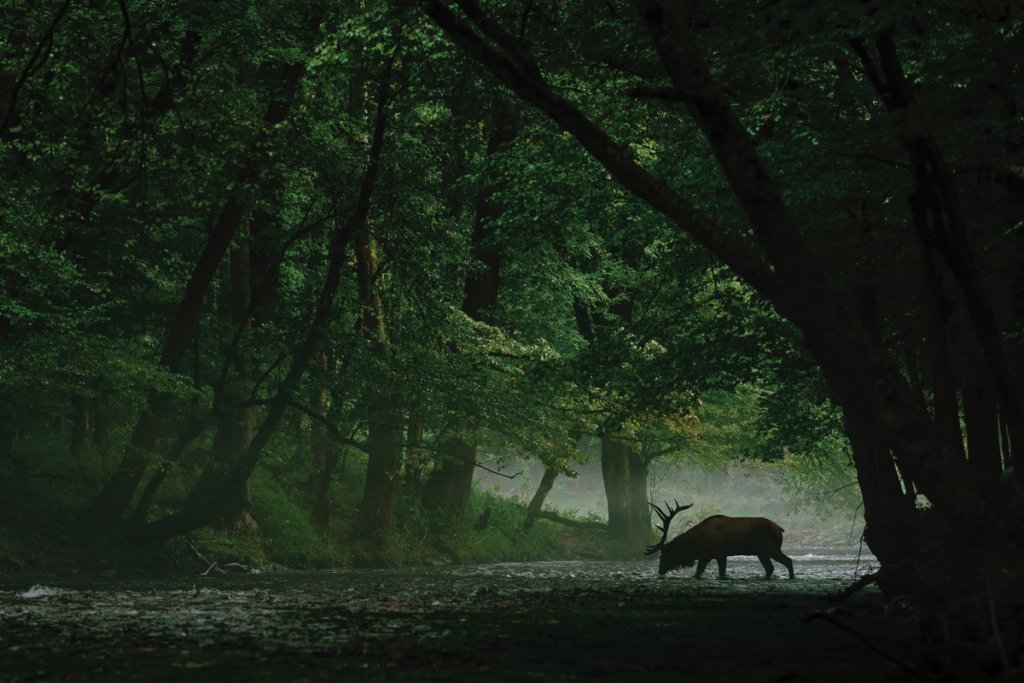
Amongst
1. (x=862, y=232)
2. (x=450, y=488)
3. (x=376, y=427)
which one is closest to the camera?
(x=862, y=232)

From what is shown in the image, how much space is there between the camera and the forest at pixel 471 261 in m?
9.41

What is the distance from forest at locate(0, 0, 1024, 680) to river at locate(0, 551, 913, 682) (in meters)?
1.22

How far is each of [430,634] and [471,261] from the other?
61.2 feet

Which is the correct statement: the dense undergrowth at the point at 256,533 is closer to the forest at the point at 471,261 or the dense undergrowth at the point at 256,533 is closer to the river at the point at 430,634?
the forest at the point at 471,261

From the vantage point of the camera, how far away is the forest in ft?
30.9

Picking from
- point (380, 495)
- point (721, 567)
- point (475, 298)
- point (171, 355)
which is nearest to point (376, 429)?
point (380, 495)

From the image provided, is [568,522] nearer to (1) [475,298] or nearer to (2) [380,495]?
(2) [380,495]

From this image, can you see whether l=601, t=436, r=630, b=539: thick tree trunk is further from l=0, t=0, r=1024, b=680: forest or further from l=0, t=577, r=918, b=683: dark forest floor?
l=0, t=577, r=918, b=683: dark forest floor

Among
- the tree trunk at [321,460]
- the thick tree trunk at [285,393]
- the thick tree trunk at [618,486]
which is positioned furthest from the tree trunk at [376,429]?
the thick tree trunk at [618,486]

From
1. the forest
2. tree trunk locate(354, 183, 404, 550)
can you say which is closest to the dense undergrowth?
the forest

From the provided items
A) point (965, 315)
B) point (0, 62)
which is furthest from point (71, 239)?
point (965, 315)

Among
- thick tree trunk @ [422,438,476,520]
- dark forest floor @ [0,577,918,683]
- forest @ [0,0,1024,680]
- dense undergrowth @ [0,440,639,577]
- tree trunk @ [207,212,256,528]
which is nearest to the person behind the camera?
dark forest floor @ [0,577,918,683]

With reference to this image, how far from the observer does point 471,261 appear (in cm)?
2805

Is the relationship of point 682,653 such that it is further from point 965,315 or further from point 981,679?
point 965,315
